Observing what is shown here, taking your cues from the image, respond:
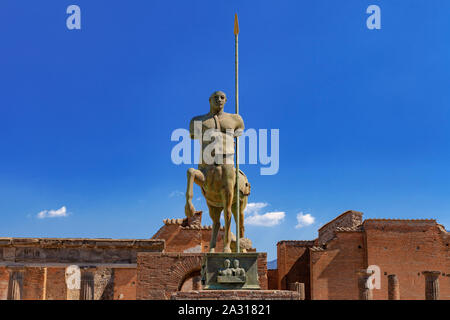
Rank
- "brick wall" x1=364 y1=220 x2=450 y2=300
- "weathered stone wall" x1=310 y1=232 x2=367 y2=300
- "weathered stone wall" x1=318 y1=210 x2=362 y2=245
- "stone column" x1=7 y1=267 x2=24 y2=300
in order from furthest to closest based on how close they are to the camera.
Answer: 1. "weathered stone wall" x1=318 y1=210 x2=362 y2=245
2. "weathered stone wall" x1=310 y1=232 x2=367 y2=300
3. "brick wall" x1=364 y1=220 x2=450 y2=300
4. "stone column" x1=7 y1=267 x2=24 y2=300

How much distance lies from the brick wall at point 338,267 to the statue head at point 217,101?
1705 centimetres

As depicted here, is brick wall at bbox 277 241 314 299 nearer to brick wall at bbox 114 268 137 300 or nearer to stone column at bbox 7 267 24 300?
brick wall at bbox 114 268 137 300

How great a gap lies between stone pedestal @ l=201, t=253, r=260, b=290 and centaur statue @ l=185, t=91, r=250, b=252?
0.49 m

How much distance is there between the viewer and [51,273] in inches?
974

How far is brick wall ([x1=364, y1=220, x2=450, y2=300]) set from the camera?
23375 millimetres

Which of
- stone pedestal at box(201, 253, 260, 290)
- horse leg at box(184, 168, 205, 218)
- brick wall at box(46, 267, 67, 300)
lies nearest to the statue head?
horse leg at box(184, 168, 205, 218)

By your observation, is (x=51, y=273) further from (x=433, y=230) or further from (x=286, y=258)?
(x=433, y=230)

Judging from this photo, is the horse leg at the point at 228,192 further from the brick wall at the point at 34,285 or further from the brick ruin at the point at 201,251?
the brick wall at the point at 34,285

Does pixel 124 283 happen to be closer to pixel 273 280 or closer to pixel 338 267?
pixel 273 280

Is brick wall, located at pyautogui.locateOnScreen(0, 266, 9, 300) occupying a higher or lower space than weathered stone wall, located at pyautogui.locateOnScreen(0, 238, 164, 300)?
lower

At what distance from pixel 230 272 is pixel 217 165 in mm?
1731
